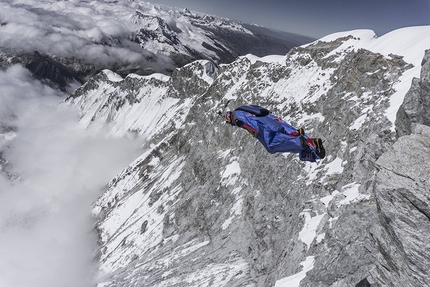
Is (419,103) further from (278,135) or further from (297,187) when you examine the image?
(297,187)

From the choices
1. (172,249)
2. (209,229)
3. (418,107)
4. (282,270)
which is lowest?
(172,249)

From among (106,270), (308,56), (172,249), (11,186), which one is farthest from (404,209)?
(11,186)

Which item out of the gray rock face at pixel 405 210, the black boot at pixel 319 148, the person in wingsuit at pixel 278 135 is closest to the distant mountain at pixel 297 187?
the gray rock face at pixel 405 210

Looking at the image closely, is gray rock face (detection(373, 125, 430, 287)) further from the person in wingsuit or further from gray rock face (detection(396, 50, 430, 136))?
the person in wingsuit

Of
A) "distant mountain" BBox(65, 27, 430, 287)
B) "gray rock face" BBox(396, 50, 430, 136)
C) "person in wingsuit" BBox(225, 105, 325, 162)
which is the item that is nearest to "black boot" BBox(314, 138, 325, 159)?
"person in wingsuit" BBox(225, 105, 325, 162)

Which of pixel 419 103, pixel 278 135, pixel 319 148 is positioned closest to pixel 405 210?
pixel 419 103

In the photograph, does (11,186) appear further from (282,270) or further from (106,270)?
(282,270)
